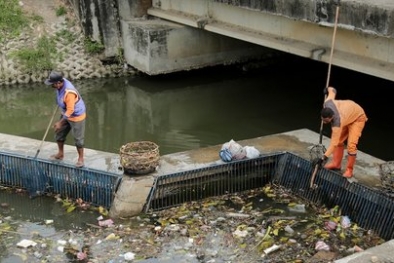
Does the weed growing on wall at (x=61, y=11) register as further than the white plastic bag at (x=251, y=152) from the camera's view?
Yes

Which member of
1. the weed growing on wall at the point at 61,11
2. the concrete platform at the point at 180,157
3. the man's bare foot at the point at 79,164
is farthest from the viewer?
the weed growing on wall at the point at 61,11

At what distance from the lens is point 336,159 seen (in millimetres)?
8758

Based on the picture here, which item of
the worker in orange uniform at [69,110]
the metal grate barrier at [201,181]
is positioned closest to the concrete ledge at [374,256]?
the metal grate barrier at [201,181]

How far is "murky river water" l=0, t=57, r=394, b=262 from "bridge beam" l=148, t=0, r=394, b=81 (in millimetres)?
1978

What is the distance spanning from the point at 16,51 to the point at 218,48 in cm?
590

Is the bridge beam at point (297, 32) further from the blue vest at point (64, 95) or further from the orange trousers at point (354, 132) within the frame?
the blue vest at point (64, 95)

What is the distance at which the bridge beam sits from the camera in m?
9.79

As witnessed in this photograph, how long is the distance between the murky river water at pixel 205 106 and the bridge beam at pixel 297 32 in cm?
198

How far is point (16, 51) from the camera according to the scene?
15.8 metres

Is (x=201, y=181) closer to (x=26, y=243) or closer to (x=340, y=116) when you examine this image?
(x=340, y=116)

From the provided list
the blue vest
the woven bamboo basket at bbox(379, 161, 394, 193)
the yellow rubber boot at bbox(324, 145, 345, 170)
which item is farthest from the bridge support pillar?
the woven bamboo basket at bbox(379, 161, 394, 193)

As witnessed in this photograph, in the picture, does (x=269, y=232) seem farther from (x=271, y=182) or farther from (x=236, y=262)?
(x=271, y=182)

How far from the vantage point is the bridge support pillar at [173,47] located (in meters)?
15.7

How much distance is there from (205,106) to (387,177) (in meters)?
7.30
